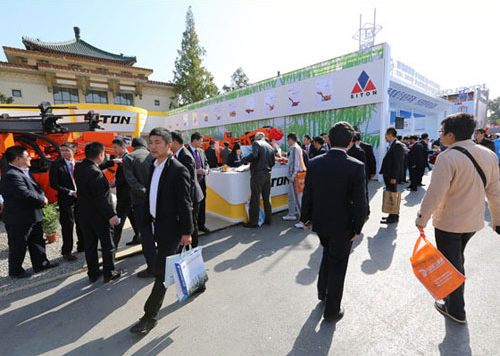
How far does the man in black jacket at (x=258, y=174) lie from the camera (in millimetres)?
4777

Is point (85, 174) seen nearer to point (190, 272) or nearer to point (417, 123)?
point (190, 272)

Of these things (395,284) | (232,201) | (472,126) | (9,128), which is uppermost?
(9,128)

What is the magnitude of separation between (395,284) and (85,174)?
368 cm

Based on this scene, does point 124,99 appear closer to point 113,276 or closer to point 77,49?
point 77,49

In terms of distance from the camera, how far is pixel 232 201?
511 centimetres

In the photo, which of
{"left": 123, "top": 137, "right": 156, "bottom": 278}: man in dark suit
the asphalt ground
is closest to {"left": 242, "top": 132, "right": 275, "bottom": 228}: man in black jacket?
the asphalt ground

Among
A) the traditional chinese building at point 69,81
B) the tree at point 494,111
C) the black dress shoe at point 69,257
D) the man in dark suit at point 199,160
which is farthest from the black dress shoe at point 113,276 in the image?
the tree at point 494,111

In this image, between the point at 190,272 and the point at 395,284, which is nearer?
the point at 190,272

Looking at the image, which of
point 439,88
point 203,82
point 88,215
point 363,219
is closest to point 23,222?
point 88,215

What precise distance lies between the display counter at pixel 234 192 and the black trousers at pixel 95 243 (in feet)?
7.94

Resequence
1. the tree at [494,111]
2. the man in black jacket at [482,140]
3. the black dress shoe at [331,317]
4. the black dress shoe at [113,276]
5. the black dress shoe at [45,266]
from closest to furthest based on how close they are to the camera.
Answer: the black dress shoe at [331,317] → the black dress shoe at [113,276] → the black dress shoe at [45,266] → the man in black jacket at [482,140] → the tree at [494,111]

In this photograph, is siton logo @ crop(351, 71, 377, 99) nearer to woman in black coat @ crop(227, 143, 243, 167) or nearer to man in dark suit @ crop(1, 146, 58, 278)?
woman in black coat @ crop(227, 143, 243, 167)

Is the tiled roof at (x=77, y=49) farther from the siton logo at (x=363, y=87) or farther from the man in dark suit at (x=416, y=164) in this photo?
the man in dark suit at (x=416, y=164)

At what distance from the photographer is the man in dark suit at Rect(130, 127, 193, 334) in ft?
7.16
